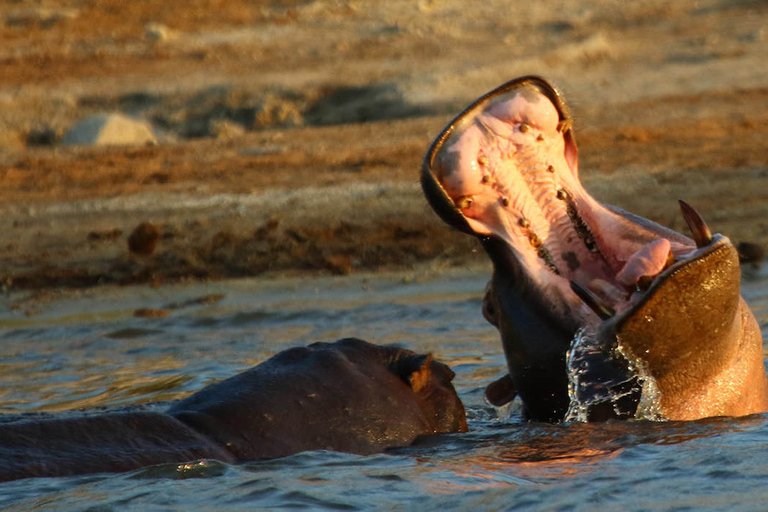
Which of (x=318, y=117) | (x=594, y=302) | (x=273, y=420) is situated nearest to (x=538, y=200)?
(x=594, y=302)

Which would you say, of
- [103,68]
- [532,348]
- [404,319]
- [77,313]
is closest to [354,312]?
[404,319]

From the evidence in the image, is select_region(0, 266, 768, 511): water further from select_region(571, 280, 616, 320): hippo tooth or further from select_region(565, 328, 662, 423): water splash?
select_region(571, 280, 616, 320): hippo tooth

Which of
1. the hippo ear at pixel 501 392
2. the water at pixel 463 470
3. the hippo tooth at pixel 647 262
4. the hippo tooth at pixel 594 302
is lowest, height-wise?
the water at pixel 463 470

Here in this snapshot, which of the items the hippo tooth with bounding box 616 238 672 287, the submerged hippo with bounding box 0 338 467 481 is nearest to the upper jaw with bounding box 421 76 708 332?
the hippo tooth with bounding box 616 238 672 287

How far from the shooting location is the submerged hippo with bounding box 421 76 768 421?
383cm

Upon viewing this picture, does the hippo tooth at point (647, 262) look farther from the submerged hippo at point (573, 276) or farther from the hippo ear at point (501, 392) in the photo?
the hippo ear at point (501, 392)

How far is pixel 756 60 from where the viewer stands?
46.8 feet

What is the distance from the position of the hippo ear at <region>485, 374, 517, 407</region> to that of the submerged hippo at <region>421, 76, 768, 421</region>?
304mm

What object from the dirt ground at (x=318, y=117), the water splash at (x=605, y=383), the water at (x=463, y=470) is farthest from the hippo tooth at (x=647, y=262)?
the dirt ground at (x=318, y=117)

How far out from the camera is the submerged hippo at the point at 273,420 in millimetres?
3746

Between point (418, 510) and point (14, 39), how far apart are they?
48.5 ft

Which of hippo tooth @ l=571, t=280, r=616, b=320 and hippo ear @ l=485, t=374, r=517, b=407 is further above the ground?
hippo tooth @ l=571, t=280, r=616, b=320

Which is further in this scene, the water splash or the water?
the water splash

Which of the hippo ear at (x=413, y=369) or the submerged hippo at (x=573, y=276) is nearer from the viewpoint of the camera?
the submerged hippo at (x=573, y=276)
